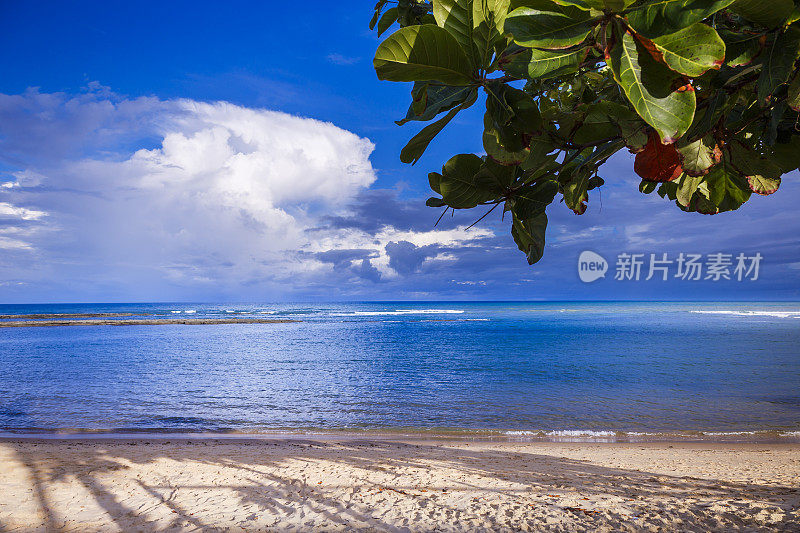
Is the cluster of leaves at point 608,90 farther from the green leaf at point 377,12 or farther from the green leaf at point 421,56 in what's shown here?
the green leaf at point 377,12

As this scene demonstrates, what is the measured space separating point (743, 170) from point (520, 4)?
104 cm

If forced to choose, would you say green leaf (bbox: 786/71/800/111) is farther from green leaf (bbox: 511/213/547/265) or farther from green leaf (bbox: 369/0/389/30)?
green leaf (bbox: 369/0/389/30)

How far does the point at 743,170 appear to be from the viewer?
1289 mm

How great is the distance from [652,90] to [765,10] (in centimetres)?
37

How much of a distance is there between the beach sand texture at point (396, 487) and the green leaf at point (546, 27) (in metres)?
3.78

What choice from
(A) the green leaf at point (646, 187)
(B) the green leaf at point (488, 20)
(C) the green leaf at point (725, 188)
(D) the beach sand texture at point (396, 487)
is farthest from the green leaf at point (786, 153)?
(D) the beach sand texture at point (396, 487)

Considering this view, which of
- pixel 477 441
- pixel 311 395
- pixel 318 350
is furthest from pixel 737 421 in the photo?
pixel 318 350

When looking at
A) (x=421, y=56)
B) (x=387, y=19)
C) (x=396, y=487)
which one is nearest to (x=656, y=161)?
(x=421, y=56)

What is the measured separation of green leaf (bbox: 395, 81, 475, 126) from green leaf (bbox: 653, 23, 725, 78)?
14.0 inches

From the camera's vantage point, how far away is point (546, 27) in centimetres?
64

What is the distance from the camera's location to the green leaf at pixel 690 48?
564 millimetres

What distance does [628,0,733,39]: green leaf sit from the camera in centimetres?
57

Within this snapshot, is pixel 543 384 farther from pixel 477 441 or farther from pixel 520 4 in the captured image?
pixel 520 4

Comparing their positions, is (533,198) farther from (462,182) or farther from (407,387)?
(407,387)
